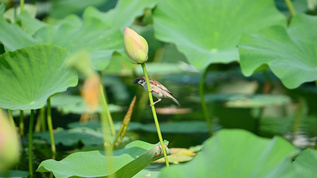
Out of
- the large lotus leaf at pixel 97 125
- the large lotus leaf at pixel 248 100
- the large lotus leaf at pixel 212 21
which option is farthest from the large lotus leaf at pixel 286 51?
the large lotus leaf at pixel 248 100

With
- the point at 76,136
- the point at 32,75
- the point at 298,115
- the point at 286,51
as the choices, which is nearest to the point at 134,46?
the point at 32,75

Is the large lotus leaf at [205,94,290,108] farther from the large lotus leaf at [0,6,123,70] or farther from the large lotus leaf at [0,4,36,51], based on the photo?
the large lotus leaf at [0,4,36,51]

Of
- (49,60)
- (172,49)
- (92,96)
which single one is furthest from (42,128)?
(172,49)

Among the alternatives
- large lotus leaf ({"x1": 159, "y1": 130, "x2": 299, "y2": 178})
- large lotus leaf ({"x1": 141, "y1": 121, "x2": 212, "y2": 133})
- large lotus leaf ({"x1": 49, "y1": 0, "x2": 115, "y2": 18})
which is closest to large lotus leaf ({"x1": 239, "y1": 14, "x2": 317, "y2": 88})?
large lotus leaf ({"x1": 141, "y1": 121, "x2": 212, "y2": 133})

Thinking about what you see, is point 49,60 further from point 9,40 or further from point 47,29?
point 47,29

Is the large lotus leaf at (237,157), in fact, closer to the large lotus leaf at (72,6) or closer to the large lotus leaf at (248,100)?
the large lotus leaf at (248,100)

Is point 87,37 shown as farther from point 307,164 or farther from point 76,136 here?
point 307,164

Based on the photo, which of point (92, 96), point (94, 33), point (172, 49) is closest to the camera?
point (92, 96)
